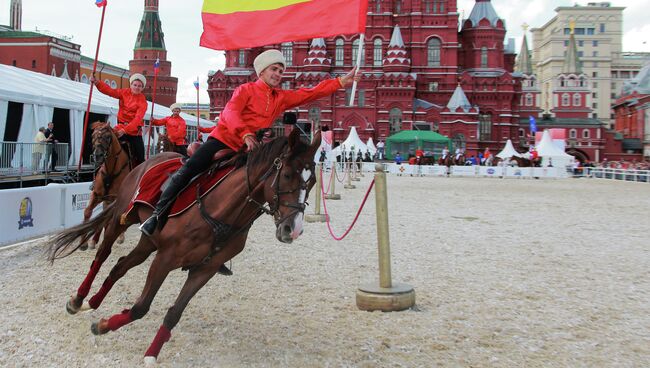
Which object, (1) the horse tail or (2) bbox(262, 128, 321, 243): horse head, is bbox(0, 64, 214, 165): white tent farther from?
(2) bbox(262, 128, 321, 243): horse head

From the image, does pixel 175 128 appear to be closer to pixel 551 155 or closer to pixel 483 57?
pixel 551 155

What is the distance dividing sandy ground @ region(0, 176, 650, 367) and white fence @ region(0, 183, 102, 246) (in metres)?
0.74

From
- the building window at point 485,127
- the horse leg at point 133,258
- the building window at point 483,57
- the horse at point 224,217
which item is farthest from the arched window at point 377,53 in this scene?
the horse at point 224,217

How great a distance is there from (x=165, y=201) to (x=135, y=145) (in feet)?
17.9

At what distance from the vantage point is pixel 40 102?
19.1m

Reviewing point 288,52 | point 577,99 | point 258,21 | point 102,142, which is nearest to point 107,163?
point 102,142

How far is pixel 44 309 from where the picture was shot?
664 cm

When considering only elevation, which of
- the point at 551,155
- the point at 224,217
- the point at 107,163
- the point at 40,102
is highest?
the point at 40,102

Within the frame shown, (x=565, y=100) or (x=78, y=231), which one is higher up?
(x=565, y=100)

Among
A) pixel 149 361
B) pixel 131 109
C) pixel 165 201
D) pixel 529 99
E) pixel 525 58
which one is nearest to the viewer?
pixel 149 361

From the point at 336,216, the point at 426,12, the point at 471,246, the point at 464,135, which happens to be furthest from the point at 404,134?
the point at 471,246

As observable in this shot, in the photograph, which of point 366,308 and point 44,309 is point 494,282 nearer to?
point 366,308

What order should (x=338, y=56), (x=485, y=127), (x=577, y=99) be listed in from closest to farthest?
(x=485, y=127), (x=338, y=56), (x=577, y=99)

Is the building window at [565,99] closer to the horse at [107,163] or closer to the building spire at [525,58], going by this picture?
the building spire at [525,58]
